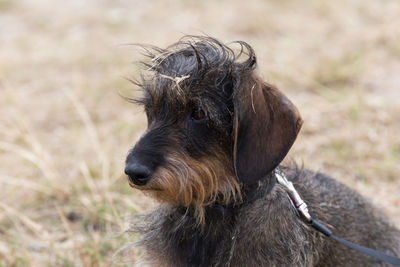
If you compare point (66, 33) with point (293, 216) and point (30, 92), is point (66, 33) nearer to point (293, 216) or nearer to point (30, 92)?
point (30, 92)

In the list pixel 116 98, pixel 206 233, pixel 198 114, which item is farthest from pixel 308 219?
pixel 116 98

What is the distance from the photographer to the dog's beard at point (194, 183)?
139 inches

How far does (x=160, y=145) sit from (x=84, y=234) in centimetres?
251

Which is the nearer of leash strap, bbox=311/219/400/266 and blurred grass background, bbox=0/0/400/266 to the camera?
leash strap, bbox=311/219/400/266

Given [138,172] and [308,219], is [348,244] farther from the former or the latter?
[138,172]

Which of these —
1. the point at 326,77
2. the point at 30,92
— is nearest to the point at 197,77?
the point at 326,77

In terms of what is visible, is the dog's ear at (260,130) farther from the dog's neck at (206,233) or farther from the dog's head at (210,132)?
the dog's neck at (206,233)

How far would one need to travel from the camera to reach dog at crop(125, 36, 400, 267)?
3555 millimetres

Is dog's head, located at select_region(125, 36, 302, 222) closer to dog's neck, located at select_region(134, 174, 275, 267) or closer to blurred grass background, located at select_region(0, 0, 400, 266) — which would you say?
dog's neck, located at select_region(134, 174, 275, 267)

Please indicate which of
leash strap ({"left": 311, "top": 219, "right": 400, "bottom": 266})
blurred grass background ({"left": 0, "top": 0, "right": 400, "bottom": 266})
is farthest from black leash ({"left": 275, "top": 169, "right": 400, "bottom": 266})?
blurred grass background ({"left": 0, "top": 0, "right": 400, "bottom": 266})

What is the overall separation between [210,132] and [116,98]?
556 centimetres

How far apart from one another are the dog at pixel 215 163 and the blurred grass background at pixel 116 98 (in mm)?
881

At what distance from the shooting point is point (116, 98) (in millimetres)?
9039

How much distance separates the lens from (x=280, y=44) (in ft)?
34.2
